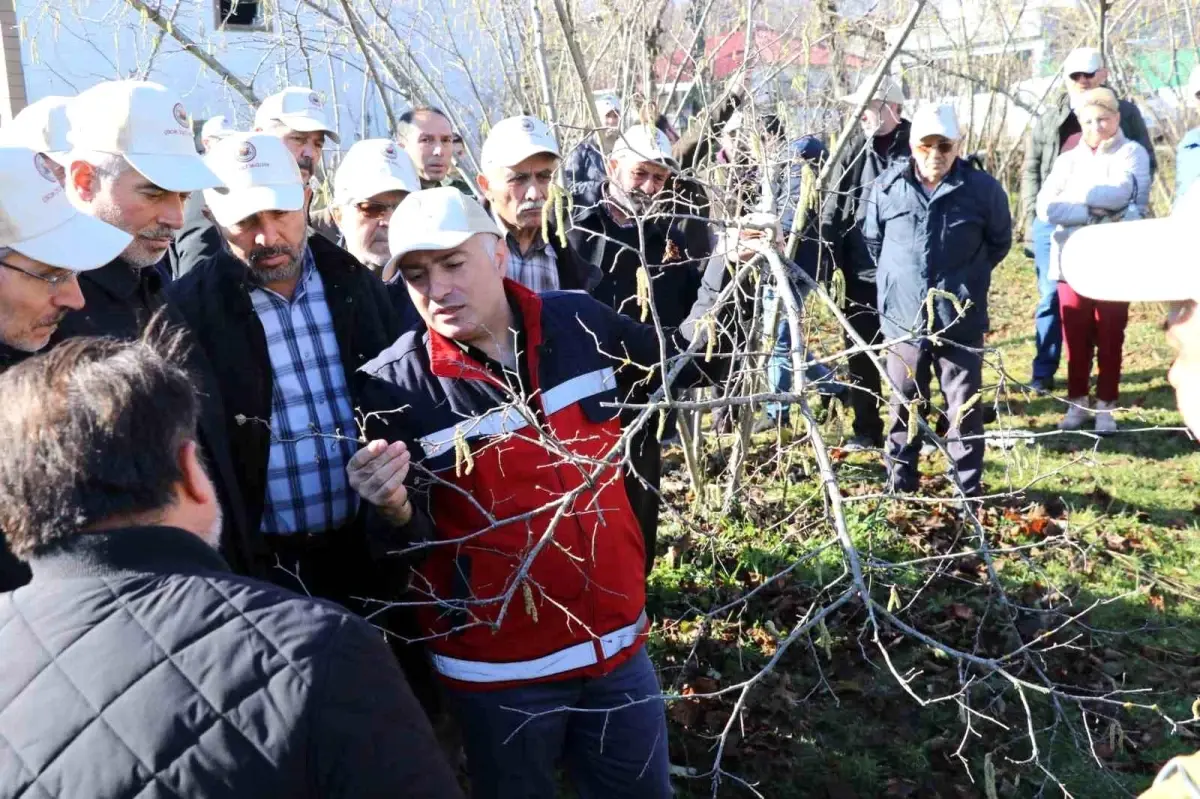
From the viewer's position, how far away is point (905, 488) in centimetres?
569

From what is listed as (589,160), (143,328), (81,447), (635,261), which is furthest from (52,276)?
(589,160)

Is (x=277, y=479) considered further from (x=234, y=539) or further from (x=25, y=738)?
(x=25, y=738)

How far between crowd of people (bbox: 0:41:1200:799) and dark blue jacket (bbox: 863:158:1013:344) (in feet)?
4.39

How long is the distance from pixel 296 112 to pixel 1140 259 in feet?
12.4

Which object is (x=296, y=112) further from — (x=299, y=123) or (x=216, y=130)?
(x=216, y=130)

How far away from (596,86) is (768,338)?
4980 mm

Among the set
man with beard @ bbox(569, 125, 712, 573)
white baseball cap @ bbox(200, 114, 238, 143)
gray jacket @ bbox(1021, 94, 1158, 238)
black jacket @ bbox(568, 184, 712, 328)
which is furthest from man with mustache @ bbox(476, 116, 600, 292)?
gray jacket @ bbox(1021, 94, 1158, 238)

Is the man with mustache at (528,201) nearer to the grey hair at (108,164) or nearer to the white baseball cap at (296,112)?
the white baseball cap at (296,112)

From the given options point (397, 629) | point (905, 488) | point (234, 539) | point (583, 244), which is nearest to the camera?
point (234, 539)

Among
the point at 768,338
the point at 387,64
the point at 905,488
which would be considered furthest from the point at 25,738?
the point at 905,488

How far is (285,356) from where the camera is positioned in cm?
298

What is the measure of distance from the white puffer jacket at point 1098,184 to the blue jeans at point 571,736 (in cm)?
486

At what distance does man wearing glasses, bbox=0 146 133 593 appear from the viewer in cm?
224

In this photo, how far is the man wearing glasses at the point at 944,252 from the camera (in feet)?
17.7
